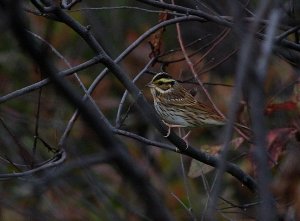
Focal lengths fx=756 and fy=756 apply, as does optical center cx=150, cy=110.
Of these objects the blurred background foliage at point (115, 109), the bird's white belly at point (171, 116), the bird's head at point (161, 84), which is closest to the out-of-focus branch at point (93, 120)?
the blurred background foliage at point (115, 109)

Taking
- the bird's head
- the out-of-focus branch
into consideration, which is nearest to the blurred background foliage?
the bird's head

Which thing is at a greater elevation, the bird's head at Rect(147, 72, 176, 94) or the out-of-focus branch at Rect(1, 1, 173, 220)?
the out-of-focus branch at Rect(1, 1, 173, 220)

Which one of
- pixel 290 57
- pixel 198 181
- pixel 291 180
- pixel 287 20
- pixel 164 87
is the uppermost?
pixel 287 20

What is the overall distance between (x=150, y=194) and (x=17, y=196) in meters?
5.15

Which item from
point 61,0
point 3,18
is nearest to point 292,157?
point 61,0

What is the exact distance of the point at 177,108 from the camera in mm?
6113

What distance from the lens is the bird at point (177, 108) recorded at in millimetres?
5953

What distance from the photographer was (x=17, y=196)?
254 inches

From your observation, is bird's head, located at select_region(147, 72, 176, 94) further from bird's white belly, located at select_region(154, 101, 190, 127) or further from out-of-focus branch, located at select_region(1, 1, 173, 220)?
out-of-focus branch, located at select_region(1, 1, 173, 220)

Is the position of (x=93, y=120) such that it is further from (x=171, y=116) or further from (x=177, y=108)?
(x=177, y=108)

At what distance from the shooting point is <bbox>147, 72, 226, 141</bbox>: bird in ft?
19.5

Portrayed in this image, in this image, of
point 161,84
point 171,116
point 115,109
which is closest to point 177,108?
point 171,116

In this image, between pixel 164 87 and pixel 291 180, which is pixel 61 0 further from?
pixel 164 87

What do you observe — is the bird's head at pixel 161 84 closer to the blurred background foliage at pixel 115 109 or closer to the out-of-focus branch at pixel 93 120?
the blurred background foliage at pixel 115 109
